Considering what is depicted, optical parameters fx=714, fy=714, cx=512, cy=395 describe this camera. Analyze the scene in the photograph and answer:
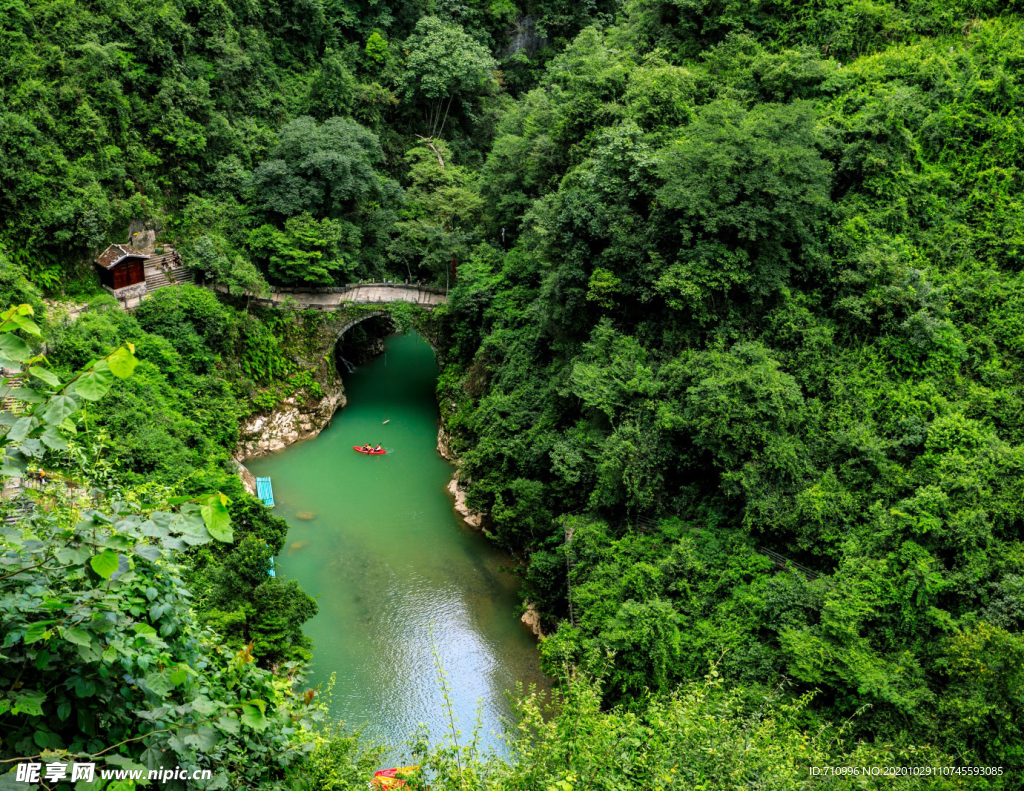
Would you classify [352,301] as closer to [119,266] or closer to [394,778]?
[119,266]

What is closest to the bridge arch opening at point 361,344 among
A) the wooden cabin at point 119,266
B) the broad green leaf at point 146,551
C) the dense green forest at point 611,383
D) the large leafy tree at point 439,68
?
the dense green forest at point 611,383

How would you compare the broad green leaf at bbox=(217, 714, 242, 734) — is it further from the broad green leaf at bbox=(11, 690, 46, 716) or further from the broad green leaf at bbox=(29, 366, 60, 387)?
the broad green leaf at bbox=(29, 366, 60, 387)

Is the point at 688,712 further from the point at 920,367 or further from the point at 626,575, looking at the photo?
the point at 920,367

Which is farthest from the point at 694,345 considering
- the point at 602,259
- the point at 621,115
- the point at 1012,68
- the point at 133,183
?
the point at 133,183

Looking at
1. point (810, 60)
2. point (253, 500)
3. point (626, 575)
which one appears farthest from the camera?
point (810, 60)

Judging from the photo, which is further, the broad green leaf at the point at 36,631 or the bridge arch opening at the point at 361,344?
the bridge arch opening at the point at 361,344

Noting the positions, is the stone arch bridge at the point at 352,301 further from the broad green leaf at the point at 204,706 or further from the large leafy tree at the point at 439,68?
the broad green leaf at the point at 204,706
